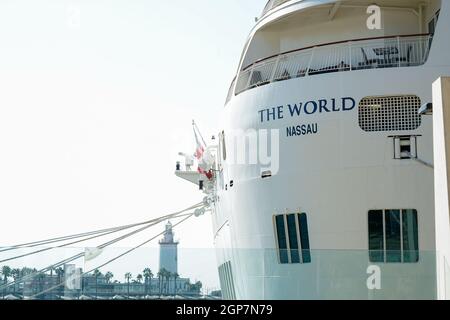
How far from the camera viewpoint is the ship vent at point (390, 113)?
19531mm

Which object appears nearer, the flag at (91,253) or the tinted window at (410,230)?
the flag at (91,253)

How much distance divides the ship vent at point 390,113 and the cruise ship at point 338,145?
19mm

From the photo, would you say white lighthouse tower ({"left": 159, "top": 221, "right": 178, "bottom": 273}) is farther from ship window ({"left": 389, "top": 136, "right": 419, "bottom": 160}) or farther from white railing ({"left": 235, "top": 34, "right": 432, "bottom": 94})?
white railing ({"left": 235, "top": 34, "right": 432, "bottom": 94})

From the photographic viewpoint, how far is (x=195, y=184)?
32.7m

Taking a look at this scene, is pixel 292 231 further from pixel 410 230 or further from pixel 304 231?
A: pixel 410 230

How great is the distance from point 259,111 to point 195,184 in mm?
11808

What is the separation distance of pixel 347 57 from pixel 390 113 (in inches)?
68.6

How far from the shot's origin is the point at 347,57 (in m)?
20.8

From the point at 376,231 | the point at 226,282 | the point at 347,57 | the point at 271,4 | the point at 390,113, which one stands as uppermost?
the point at 271,4

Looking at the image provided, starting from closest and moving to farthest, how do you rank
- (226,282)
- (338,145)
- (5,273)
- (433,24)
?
(5,273) < (226,282) < (338,145) < (433,24)

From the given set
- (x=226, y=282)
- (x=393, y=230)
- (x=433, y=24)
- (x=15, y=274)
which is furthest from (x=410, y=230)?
(x=15, y=274)

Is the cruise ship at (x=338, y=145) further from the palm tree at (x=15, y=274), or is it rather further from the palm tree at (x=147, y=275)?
the palm tree at (x=15, y=274)

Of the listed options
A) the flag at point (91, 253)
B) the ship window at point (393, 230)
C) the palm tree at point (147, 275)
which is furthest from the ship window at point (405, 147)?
the flag at point (91, 253)
